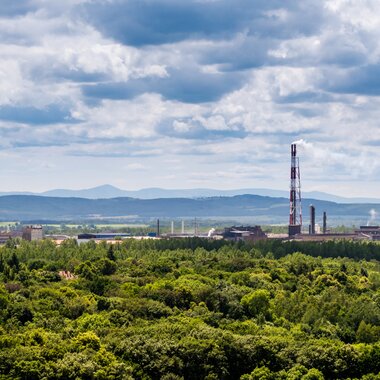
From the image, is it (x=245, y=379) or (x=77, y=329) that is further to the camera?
(x=77, y=329)

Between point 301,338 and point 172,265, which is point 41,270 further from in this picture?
point 301,338

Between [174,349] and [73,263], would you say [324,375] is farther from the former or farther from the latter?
[73,263]

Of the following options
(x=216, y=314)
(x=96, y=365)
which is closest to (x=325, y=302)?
(x=216, y=314)

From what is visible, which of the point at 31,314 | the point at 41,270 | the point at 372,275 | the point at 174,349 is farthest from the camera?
the point at 372,275

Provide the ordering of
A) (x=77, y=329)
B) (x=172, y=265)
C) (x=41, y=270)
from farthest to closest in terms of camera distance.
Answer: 1. (x=172, y=265)
2. (x=41, y=270)
3. (x=77, y=329)

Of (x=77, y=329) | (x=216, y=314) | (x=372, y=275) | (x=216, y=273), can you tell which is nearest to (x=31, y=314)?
(x=77, y=329)

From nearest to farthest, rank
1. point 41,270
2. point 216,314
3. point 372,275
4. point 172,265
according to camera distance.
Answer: point 216,314 < point 41,270 < point 172,265 < point 372,275
